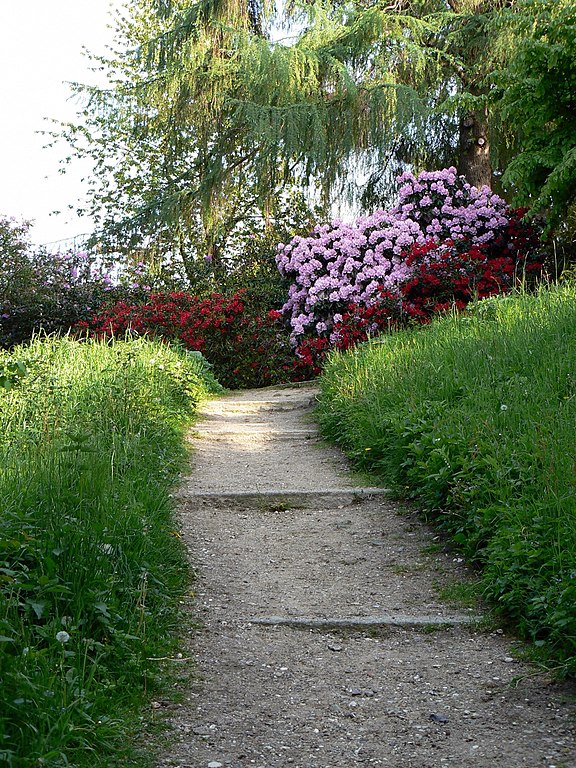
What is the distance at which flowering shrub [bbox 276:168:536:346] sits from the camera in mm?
11039

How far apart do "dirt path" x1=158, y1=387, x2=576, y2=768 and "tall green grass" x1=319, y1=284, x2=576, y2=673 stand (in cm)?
20

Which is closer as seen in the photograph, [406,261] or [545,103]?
[545,103]

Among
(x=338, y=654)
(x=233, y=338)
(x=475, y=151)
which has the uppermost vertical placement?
(x=475, y=151)

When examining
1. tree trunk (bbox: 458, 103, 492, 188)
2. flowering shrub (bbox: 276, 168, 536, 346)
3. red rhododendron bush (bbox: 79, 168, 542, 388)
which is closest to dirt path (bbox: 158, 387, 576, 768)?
red rhododendron bush (bbox: 79, 168, 542, 388)

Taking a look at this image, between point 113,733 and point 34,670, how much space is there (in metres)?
0.29

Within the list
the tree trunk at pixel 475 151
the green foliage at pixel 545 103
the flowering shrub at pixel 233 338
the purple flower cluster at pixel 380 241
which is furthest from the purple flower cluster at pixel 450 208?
the flowering shrub at pixel 233 338

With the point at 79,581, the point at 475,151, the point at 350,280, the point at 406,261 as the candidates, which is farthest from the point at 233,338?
the point at 79,581

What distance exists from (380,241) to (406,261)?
949 millimetres

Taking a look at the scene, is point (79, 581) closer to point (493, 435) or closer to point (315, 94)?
point (493, 435)

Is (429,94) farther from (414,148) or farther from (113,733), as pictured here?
(113,733)

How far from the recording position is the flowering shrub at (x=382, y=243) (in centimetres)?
1104

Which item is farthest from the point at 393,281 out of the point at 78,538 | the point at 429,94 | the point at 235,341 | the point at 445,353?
the point at 78,538

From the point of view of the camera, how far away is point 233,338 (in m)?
11.7

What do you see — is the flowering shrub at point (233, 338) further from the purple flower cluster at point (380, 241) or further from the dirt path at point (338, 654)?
the dirt path at point (338, 654)
